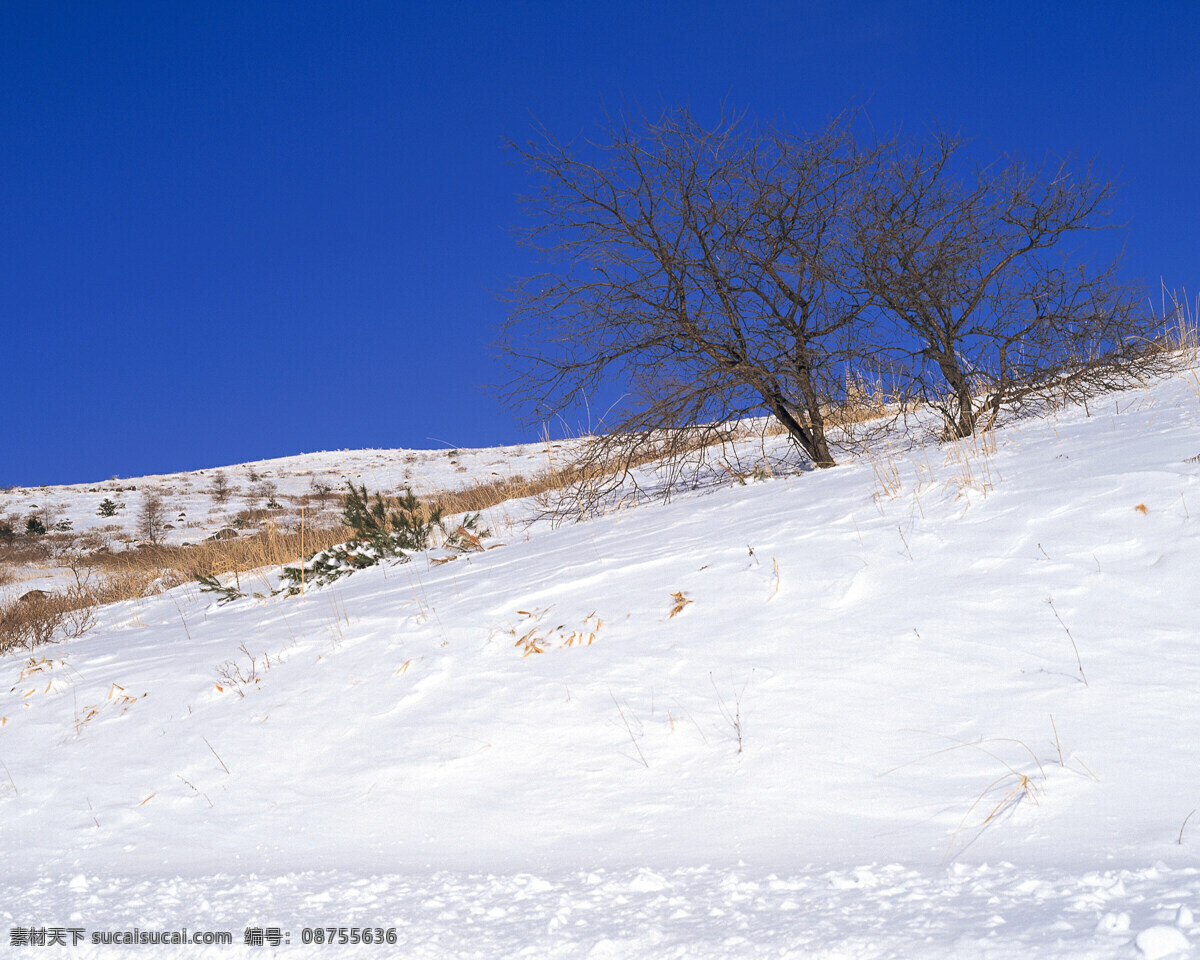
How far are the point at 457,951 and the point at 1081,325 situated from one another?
29.8 ft

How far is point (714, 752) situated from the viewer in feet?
9.29

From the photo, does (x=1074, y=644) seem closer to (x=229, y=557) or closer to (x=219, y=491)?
(x=229, y=557)

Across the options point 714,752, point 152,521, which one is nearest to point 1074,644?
point 714,752

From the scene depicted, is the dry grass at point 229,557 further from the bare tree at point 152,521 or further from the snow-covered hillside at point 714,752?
the snow-covered hillside at point 714,752

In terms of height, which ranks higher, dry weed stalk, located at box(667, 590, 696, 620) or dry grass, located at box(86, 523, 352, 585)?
dry grass, located at box(86, 523, 352, 585)

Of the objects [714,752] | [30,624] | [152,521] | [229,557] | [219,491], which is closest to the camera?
[714,752]

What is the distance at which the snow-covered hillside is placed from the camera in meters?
1.95

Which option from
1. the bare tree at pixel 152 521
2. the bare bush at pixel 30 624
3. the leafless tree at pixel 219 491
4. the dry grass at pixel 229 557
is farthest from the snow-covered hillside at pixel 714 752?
the leafless tree at pixel 219 491

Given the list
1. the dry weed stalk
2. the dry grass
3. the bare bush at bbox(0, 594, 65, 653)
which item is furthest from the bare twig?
the bare bush at bbox(0, 594, 65, 653)

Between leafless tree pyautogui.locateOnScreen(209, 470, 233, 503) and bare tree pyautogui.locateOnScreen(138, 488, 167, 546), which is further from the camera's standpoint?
leafless tree pyautogui.locateOnScreen(209, 470, 233, 503)

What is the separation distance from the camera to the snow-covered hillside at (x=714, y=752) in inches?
76.9

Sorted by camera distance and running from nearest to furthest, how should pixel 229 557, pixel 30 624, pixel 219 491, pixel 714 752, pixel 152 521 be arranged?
pixel 714 752, pixel 30 624, pixel 229 557, pixel 152 521, pixel 219 491

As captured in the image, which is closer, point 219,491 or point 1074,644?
point 1074,644

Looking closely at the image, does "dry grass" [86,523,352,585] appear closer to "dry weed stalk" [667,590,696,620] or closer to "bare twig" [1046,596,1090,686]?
"dry weed stalk" [667,590,696,620]
